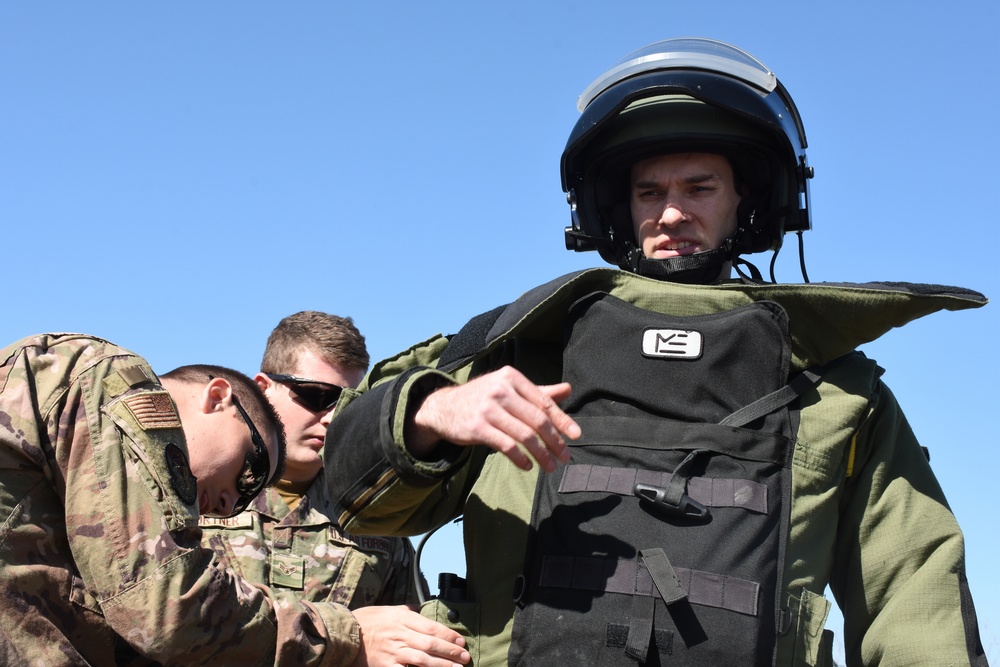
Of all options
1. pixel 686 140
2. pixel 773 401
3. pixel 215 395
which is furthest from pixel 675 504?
pixel 215 395

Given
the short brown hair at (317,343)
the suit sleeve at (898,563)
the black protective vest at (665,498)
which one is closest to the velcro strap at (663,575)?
the black protective vest at (665,498)

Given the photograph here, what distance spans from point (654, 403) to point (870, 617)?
2.50 feet

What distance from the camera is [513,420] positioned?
241cm

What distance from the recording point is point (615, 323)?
3.00 meters

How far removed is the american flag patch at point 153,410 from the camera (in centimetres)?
291

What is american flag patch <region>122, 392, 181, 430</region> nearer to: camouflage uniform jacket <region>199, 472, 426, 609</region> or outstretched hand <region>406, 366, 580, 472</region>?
outstretched hand <region>406, 366, 580, 472</region>

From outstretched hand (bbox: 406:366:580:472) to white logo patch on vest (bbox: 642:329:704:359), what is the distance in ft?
1.65

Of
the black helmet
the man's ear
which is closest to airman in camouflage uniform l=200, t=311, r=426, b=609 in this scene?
the man's ear

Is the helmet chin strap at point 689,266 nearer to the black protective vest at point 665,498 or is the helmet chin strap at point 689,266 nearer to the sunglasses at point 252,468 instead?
the black protective vest at point 665,498

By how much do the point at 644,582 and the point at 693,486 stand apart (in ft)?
0.86

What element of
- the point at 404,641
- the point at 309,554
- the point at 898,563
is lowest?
the point at 309,554

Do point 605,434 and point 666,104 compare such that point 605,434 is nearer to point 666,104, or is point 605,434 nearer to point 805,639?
point 805,639

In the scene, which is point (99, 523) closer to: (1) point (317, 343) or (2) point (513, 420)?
(2) point (513, 420)

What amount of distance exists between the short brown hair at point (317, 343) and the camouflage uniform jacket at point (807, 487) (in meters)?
1.86
